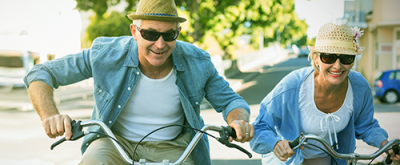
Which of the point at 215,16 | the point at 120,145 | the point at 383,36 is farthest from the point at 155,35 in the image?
the point at 383,36

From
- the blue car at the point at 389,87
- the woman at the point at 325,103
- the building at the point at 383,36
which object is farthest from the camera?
the building at the point at 383,36

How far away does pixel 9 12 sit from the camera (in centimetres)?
2005

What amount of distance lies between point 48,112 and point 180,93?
2.80ft

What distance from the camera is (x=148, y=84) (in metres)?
2.90

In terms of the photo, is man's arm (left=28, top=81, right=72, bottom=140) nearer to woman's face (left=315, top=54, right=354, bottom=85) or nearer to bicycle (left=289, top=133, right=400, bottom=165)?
bicycle (left=289, top=133, right=400, bottom=165)

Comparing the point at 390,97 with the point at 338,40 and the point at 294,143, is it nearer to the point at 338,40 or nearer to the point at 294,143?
the point at 338,40

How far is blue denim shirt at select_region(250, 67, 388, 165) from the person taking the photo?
298 cm

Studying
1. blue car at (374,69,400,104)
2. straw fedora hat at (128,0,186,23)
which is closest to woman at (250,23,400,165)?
straw fedora hat at (128,0,186,23)

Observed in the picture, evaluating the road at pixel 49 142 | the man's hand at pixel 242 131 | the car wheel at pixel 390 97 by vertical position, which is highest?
the man's hand at pixel 242 131

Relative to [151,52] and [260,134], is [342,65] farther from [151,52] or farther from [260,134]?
[151,52]

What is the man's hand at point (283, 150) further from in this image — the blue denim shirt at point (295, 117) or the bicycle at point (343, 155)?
the blue denim shirt at point (295, 117)

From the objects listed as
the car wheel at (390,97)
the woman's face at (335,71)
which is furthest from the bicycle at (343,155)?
the car wheel at (390,97)

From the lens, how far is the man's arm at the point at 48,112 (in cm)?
230

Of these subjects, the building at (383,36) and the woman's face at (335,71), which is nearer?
the woman's face at (335,71)
